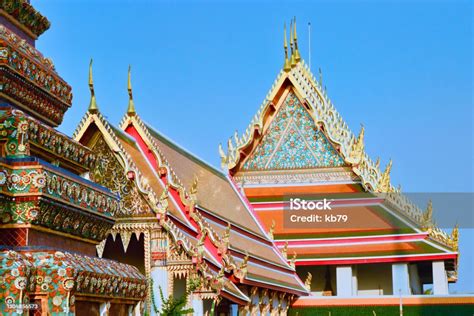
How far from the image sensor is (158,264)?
12680 millimetres

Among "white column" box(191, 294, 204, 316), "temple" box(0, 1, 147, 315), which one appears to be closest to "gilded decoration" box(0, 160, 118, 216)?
"temple" box(0, 1, 147, 315)

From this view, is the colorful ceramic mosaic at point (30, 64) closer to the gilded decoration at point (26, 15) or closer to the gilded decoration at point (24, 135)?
the gilded decoration at point (26, 15)

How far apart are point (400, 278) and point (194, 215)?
6.86 meters

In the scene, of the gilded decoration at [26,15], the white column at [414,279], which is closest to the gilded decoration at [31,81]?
the gilded decoration at [26,15]

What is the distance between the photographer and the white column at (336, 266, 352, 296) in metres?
19.3

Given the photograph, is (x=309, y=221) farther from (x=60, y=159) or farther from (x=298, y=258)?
(x=60, y=159)

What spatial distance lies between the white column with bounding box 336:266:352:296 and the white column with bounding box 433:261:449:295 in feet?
5.63

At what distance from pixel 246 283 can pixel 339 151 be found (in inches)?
252

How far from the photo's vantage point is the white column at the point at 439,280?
18.6 m

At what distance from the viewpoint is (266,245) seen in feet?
60.5

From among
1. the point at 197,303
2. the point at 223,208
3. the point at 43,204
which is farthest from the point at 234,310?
the point at 43,204

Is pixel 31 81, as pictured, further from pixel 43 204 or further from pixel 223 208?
pixel 223 208

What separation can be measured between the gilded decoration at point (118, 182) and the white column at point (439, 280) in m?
8.15

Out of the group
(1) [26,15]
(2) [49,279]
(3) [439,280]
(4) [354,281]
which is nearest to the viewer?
(2) [49,279]
